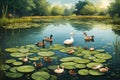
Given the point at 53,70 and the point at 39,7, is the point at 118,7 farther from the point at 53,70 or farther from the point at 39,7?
the point at 53,70

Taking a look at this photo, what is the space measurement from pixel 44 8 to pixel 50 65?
77.2 feet

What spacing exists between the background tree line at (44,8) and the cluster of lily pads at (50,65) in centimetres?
1006

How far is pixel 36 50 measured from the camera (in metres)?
9.12

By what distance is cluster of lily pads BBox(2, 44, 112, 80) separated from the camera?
21.6 ft

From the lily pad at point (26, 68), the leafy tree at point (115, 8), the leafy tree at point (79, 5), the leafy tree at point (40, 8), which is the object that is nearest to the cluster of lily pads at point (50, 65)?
the lily pad at point (26, 68)

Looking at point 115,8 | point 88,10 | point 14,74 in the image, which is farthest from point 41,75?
point 88,10

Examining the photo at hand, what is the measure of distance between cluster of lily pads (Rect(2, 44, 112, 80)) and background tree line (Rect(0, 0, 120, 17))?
33.0 feet

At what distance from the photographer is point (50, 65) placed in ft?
24.2

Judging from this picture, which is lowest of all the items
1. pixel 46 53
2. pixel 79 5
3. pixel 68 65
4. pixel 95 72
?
pixel 95 72

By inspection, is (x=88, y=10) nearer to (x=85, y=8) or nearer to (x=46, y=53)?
(x=85, y=8)

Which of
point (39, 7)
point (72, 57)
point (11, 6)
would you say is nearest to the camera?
point (72, 57)

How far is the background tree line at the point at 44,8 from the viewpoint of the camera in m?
24.4

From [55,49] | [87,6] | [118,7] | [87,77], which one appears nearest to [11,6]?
[118,7]

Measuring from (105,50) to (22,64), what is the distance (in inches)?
138
